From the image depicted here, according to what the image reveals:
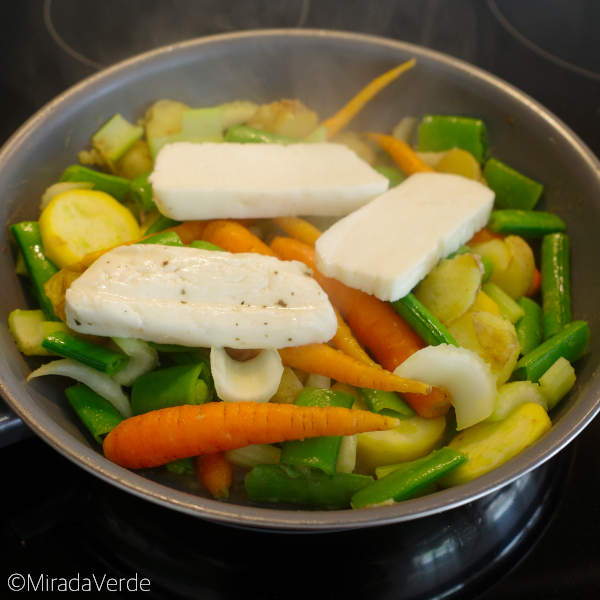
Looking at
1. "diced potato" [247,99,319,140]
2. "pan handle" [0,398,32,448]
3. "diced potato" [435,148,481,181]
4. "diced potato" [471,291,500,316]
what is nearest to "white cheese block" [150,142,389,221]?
"diced potato" [247,99,319,140]

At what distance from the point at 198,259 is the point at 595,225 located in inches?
45.9

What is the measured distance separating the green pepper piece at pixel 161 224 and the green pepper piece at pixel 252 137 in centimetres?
40

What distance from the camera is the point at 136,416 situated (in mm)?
1329

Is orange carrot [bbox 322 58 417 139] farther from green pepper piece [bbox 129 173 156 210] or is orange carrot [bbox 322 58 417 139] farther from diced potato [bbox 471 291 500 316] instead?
diced potato [bbox 471 291 500 316]

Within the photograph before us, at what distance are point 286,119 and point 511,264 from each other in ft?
3.06

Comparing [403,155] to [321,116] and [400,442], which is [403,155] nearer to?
[321,116]

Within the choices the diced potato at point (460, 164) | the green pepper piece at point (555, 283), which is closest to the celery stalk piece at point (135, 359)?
the green pepper piece at point (555, 283)

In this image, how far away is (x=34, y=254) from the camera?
158cm

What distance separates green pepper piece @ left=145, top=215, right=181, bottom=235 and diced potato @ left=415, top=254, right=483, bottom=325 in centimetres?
78

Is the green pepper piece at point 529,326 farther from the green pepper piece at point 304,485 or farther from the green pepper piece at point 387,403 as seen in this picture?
the green pepper piece at point 304,485

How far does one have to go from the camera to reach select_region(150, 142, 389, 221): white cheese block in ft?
5.30

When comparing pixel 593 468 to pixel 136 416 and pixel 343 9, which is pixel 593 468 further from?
pixel 343 9

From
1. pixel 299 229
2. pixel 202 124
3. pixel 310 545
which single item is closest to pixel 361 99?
pixel 202 124

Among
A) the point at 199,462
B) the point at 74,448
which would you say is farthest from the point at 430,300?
the point at 74,448
